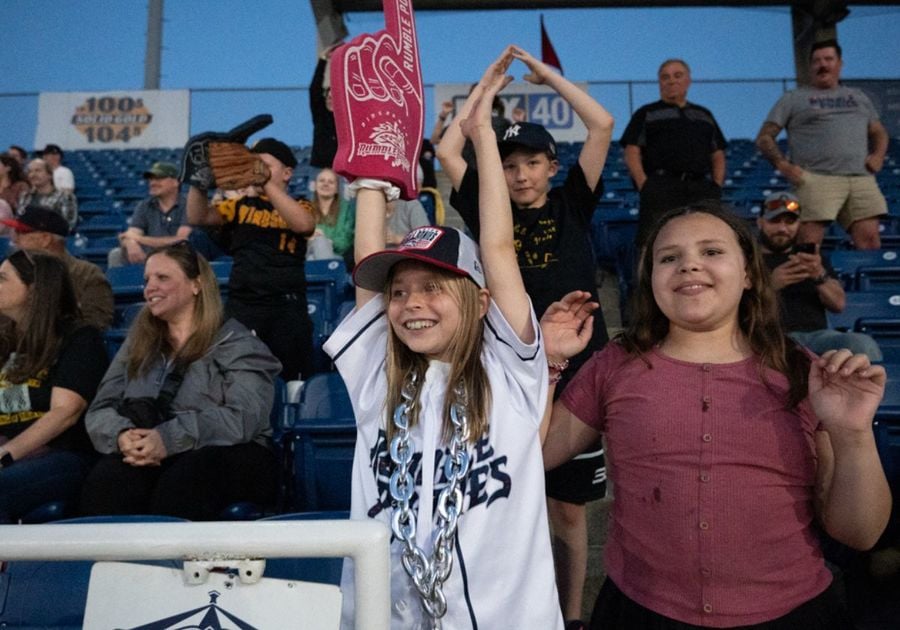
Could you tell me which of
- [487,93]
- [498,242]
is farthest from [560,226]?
[498,242]

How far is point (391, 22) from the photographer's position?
6.08 ft

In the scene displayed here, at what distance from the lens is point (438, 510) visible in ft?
4.72

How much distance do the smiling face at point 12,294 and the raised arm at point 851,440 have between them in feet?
9.40

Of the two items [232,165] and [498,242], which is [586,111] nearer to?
[498,242]

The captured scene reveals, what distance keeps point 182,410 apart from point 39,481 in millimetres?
524

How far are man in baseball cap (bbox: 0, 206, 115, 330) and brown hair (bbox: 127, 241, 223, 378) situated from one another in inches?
38.8

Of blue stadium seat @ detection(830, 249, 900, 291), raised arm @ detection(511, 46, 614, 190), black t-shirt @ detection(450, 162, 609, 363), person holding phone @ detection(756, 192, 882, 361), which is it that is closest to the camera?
raised arm @ detection(511, 46, 614, 190)

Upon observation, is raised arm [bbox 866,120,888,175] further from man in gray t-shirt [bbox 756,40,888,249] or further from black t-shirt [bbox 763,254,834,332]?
black t-shirt [bbox 763,254,834,332]


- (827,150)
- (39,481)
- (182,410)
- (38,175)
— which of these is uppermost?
(38,175)

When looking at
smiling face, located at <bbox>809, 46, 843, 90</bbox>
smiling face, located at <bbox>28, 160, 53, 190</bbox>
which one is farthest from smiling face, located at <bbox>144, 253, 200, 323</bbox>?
smiling face, located at <bbox>28, 160, 53, 190</bbox>

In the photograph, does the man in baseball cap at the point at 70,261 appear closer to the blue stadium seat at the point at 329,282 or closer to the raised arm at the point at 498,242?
the blue stadium seat at the point at 329,282

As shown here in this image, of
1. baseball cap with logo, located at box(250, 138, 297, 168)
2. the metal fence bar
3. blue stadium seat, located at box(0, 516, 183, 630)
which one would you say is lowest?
blue stadium seat, located at box(0, 516, 183, 630)

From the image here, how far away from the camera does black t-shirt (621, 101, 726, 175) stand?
4176 mm

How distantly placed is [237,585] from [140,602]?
0.14 metres
